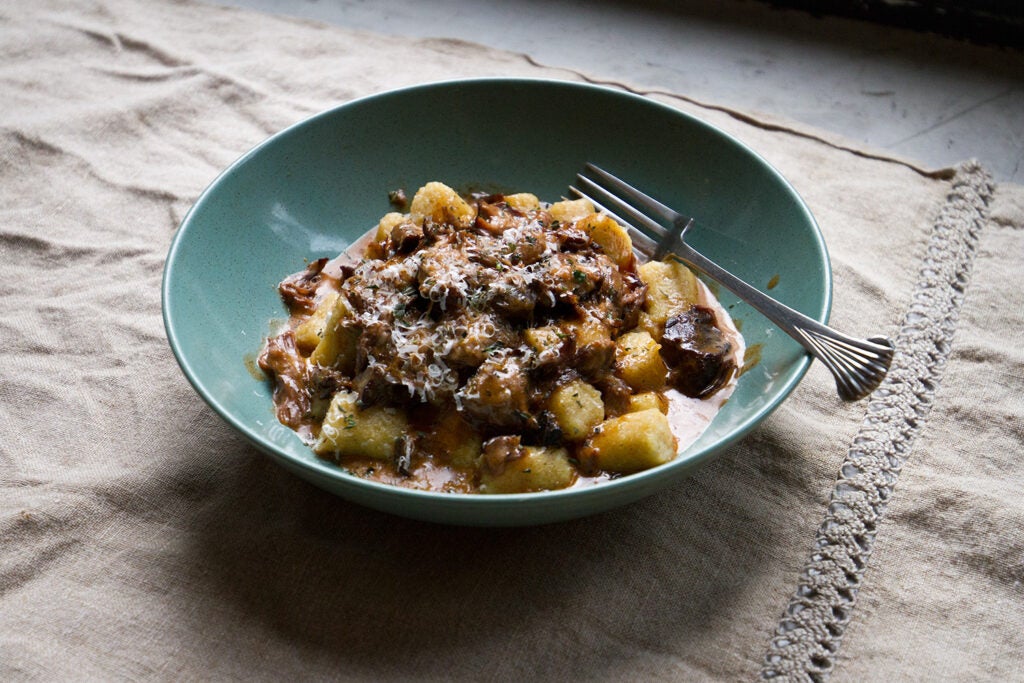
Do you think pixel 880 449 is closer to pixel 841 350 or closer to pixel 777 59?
pixel 841 350

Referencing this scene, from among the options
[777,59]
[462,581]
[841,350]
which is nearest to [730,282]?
[841,350]

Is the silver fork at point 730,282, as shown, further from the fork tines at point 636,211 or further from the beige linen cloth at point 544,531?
the beige linen cloth at point 544,531

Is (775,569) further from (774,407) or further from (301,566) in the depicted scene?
(301,566)

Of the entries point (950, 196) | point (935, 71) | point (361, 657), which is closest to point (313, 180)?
point (361, 657)

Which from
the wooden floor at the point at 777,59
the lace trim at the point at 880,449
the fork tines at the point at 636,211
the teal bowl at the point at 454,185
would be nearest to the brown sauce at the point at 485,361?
the teal bowl at the point at 454,185

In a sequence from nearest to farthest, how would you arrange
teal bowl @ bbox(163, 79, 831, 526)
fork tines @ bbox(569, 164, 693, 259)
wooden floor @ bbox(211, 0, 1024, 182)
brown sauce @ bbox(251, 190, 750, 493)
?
brown sauce @ bbox(251, 190, 750, 493)
teal bowl @ bbox(163, 79, 831, 526)
fork tines @ bbox(569, 164, 693, 259)
wooden floor @ bbox(211, 0, 1024, 182)

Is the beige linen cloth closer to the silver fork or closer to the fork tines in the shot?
the silver fork

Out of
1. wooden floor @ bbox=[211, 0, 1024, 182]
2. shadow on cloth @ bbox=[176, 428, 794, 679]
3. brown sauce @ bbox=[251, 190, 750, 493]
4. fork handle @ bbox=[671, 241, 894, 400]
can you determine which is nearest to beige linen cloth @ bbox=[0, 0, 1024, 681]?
shadow on cloth @ bbox=[176, 428, 794, 679]

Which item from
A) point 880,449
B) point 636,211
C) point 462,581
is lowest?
point 462,581
